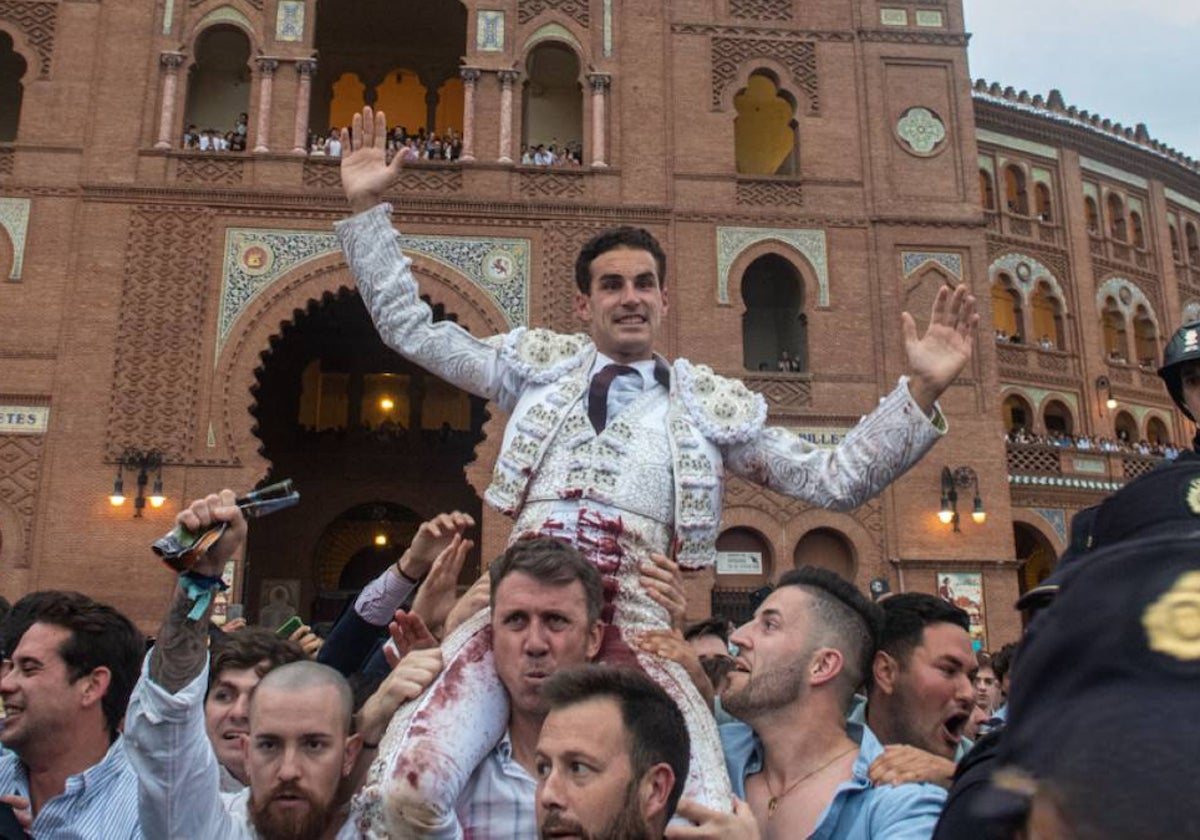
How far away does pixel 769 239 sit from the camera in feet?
56.2

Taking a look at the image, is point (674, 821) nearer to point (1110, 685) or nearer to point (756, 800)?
point (756, 800)

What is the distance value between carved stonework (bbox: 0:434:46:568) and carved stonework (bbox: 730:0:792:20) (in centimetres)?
1310

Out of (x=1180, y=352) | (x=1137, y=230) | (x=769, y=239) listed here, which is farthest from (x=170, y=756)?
(x=1137, y=230)

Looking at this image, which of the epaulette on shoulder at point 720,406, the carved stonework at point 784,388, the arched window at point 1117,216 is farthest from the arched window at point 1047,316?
the epaulette on shoulder at point 720,406

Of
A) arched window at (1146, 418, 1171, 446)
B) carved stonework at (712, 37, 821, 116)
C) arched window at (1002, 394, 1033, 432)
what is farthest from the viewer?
arched window at (1146, 418, 1171, 446)

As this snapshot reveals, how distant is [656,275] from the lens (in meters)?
3.33

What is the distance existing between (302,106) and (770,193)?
773cm

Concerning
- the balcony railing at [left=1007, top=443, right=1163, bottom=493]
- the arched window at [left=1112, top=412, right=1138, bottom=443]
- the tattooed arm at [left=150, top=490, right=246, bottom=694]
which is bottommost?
the tattooed arm at [left=150, top=490, right=246, bottom=694]

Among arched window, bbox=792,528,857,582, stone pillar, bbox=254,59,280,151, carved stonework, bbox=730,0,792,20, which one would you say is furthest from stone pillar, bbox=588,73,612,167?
arched window, bbox=792,528,857,582

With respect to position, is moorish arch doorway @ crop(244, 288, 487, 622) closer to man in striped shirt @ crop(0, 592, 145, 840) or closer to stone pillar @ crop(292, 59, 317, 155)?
stone pillar @ crop(292, 59, 317, 155)

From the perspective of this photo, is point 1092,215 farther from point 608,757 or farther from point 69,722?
point 608,757

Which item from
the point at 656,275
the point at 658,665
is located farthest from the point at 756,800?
the point at 656,275

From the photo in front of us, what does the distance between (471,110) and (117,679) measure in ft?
48.9

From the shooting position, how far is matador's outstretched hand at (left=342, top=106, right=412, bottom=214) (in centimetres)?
351
